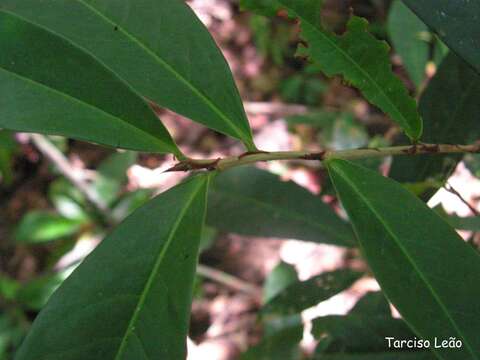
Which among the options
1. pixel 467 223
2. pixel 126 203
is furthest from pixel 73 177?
pixel 467 223

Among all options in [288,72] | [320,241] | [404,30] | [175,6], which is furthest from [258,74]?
[175,6]

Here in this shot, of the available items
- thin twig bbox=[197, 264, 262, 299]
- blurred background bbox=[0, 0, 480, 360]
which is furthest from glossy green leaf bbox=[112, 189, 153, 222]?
thin twig bbox=[197, 264, 262, 299]

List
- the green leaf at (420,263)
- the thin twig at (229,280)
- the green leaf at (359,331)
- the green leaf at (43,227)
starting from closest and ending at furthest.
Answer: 1. the green leaf at (420,263)
2. the green leaf at (359,331)
3. the green leaf at (43,227)
4. the thin twig at (229,280)

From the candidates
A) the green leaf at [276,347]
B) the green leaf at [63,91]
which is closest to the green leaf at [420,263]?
the green leaf at [63,91]

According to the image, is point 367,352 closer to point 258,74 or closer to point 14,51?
point 14,51

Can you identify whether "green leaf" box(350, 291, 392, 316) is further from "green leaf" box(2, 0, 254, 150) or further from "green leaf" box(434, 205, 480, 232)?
"green leaf" box(2, 0, 254, 150)

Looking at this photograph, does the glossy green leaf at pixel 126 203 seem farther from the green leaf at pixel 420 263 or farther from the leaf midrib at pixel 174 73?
the green leaf at pixel 420 263

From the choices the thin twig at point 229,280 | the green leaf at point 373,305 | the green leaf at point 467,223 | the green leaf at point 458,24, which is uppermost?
the thin twig at point 229,280

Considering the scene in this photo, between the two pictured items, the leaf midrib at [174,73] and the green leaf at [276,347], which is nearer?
the leaf midrib at [174,73]
